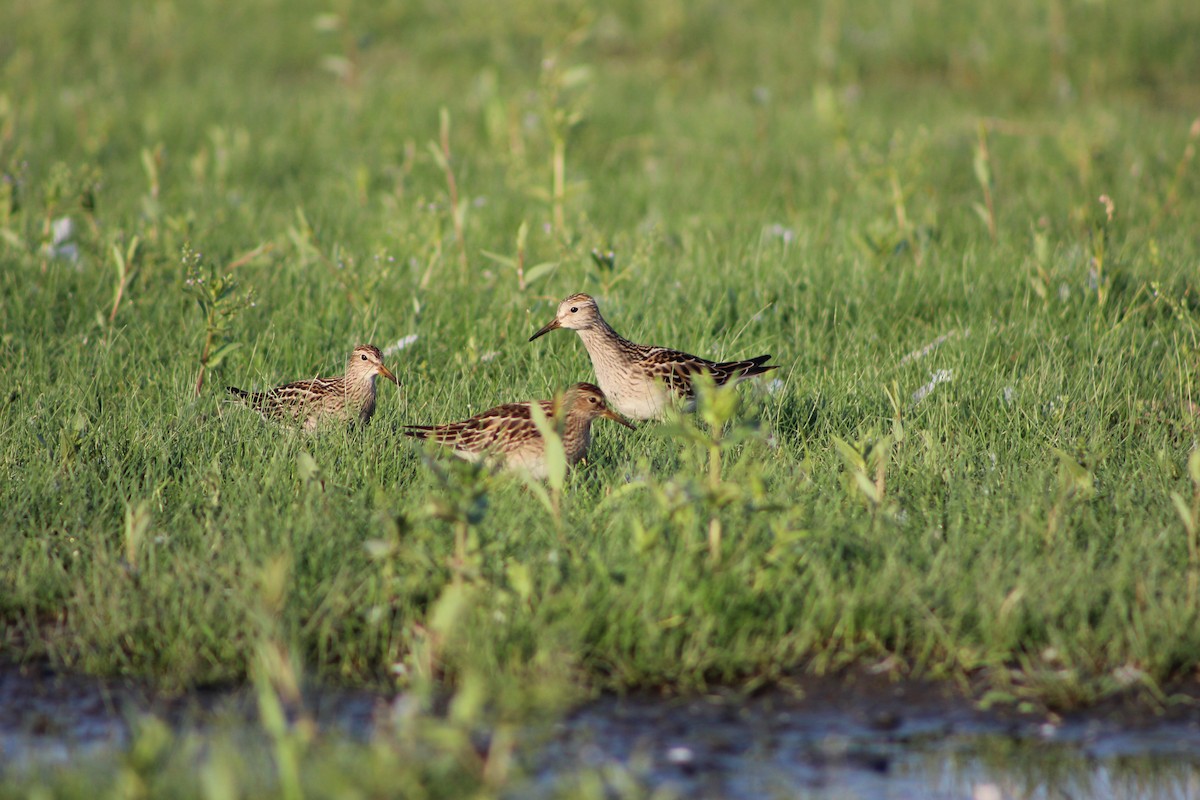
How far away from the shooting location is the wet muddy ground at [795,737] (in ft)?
13.4

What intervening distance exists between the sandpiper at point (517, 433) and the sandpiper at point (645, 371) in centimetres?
62

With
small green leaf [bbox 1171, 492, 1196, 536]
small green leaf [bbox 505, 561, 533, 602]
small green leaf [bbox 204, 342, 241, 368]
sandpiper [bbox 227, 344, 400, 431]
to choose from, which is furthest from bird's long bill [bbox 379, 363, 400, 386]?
small green leaf [bbox 1171, 492, 1196, 536]

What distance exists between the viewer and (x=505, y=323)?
8016 mm

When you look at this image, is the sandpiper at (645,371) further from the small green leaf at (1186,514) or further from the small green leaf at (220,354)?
the small green leaf at (1186,514)

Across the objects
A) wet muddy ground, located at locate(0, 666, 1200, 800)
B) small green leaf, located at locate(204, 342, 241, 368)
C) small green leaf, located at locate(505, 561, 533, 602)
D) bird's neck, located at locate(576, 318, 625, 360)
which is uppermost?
small green leaf, located at locate(204, 342, 241, 368)

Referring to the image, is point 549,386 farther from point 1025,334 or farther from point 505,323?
point 1025,334

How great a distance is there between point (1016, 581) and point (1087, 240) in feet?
16.4

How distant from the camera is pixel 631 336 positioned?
8.21m

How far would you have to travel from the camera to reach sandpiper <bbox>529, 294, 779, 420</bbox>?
23.3 ft

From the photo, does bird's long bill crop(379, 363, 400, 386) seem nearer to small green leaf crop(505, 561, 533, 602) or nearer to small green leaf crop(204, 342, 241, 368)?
small green leaf crop(204, 342, 241, 368)

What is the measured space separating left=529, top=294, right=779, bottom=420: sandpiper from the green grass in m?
0.30

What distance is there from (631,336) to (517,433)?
2.13m

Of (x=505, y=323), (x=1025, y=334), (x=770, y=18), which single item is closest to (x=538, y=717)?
(x=505, y=323)

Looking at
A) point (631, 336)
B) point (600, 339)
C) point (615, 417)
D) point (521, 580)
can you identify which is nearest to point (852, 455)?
point (615, 417)
